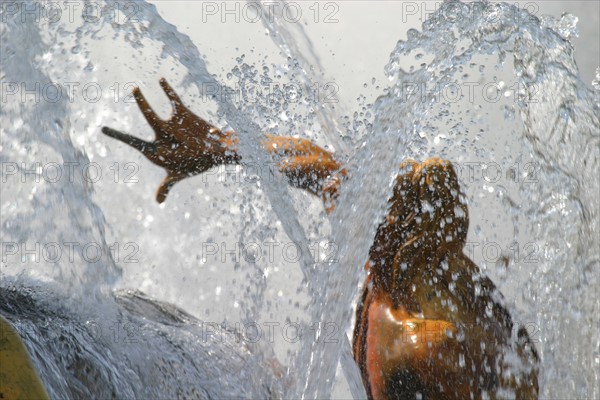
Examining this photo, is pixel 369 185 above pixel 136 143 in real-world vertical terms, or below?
below

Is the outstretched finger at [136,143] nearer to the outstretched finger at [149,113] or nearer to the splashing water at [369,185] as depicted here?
the outstretched finger at [149,113]

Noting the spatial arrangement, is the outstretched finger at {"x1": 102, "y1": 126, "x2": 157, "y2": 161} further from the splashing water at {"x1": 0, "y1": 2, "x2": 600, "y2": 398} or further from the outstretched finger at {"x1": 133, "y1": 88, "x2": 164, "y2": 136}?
the splashing water at {"x1": 0, "y1": 2, "x2": 600, "y2": 398}

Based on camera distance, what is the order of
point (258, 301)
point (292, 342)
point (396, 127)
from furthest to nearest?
1. point (292, 342)
2. point (258, 301)
3. point (396, 127)

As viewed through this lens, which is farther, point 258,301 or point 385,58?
point 385,58

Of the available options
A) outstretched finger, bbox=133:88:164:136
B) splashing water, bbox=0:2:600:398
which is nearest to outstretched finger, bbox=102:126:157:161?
outstretched finger, bbox=133:88:164:136

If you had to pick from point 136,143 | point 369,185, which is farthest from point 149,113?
point 369,185

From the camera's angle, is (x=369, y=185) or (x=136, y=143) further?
(x=136, y=143)

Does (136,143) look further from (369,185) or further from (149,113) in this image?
(369,185)

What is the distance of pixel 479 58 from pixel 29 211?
4286 millimetres

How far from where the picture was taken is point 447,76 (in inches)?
74.0

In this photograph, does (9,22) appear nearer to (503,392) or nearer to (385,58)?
(503,392)

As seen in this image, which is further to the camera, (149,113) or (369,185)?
(149,113)

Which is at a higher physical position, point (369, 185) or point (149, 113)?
point (149, 113)

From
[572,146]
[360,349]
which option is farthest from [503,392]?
[572,146]
